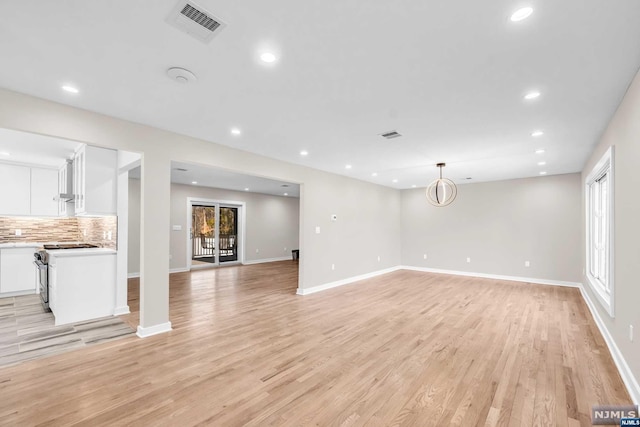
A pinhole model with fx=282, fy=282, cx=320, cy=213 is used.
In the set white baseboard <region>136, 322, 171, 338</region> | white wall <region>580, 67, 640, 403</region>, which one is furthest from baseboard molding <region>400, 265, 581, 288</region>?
white baseboard <region>136, 322, 171, 338</region>

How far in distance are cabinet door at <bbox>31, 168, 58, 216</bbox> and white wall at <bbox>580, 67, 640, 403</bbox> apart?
8.47 m

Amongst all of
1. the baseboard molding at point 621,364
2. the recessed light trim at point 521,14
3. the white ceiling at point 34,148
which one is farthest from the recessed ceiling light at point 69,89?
the baseboard molding at point 621,364

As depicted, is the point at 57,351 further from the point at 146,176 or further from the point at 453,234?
the point at 453,234

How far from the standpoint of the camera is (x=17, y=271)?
17.2 feet

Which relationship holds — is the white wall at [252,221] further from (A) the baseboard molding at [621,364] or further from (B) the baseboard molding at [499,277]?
(A) the baseboard molding at [621,364]

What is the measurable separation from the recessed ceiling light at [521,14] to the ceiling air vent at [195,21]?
1725 mm

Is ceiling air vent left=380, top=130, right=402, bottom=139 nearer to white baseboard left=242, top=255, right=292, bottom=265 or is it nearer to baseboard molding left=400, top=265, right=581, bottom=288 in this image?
baseboard molding left=400, top=265, right=581, bottom=288

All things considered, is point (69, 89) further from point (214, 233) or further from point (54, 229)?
point (214, 233)

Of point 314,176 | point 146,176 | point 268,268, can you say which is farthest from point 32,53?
point 268,268

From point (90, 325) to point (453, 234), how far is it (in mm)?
8062

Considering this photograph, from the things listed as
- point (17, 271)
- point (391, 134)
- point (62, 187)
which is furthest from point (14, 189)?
point (391, 134)

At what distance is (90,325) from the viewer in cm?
380

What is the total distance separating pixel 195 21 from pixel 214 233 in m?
8.17

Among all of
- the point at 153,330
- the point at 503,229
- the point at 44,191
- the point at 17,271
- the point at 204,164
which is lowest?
the point at 153,330
